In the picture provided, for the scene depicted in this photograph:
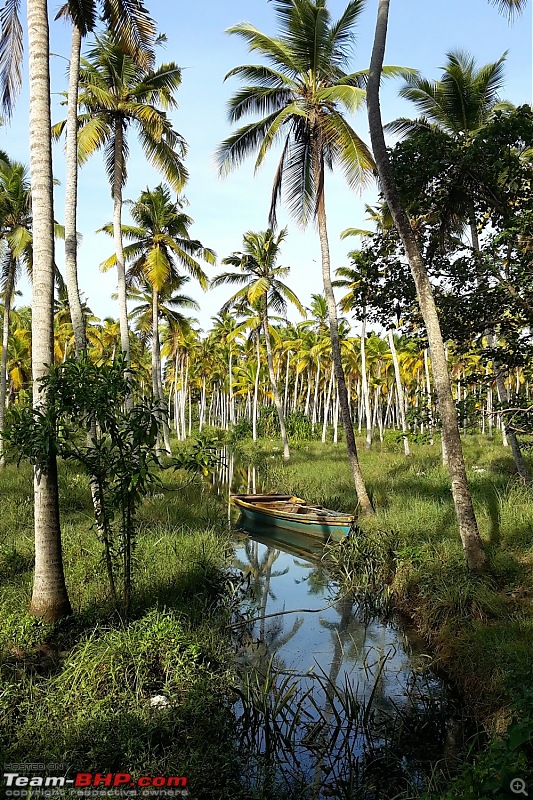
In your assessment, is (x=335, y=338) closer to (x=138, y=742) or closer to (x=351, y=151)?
(x=351, y=151)

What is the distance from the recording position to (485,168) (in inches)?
359

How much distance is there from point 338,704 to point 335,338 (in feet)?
33.5

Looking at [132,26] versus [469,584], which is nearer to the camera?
[469,584]

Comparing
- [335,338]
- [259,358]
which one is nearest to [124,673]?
[335,338]

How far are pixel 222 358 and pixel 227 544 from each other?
3996cm

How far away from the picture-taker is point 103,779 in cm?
458

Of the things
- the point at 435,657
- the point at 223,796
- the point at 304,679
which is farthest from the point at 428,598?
the point at 223,796

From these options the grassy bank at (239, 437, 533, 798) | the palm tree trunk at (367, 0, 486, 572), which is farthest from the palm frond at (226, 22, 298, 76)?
the grassy bank at (239, 437, 533, 798)

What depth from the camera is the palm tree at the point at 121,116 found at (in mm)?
16562

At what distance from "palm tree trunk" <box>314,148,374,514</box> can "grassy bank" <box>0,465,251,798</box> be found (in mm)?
6164

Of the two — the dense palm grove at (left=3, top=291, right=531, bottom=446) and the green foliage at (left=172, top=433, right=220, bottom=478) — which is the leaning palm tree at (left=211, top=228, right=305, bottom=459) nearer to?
the dense palm grove at (left=3, top=291, right=531, bottom=446)

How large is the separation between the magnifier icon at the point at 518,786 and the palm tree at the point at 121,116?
15.2m

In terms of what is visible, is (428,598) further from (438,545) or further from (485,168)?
(485,168)

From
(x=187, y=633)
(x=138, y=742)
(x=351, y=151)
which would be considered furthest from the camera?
(x=351, y=151)
